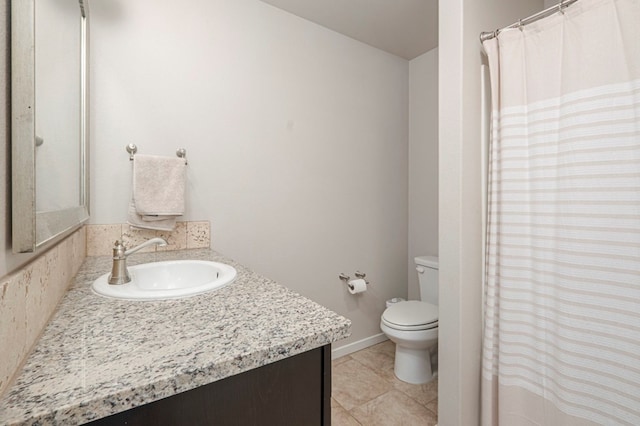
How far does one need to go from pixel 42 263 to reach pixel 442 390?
5.16 ft

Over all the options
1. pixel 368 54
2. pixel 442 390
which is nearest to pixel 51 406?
pixel 442 390

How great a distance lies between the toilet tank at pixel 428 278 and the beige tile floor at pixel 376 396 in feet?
1.74

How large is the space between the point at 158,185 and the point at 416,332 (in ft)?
5.42

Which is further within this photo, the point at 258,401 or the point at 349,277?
the point at 349,277

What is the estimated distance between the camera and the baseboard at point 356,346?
2096 millimetres

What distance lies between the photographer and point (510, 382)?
46.8 inches

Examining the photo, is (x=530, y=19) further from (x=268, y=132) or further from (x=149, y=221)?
(x=149, y=221)

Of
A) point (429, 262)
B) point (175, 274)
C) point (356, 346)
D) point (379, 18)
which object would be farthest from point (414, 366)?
point (379, 18)

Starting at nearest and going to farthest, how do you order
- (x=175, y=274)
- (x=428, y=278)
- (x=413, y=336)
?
(x=175, y=274)
(x=413, y=336)
(x=428, y=278)

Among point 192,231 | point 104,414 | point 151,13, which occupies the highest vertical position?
point 151,13

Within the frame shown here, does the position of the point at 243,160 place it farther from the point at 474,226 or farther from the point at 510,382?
the point at 510,382

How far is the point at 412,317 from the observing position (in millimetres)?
1746

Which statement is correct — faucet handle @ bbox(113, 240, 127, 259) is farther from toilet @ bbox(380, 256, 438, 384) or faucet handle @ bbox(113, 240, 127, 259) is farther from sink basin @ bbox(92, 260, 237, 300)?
toilet @ bbox(380, 256, 438, 384)

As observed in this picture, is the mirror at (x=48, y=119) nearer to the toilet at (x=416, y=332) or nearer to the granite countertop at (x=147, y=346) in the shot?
the granite countertop at (x=147, y=346)
